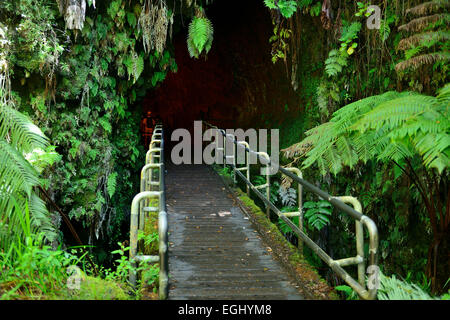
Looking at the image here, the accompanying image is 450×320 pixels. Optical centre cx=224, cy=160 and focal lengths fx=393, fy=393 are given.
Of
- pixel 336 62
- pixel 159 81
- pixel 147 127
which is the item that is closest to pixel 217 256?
pixel 336 62

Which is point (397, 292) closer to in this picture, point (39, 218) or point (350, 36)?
point (39, 218)

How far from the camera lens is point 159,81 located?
33.2 ft

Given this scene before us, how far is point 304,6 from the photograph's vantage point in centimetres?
805

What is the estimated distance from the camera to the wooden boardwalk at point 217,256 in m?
3.63

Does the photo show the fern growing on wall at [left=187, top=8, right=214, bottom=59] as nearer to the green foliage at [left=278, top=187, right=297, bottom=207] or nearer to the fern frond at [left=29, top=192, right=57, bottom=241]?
the green foliage at [left=278, top=187, right=297, bottom=207]

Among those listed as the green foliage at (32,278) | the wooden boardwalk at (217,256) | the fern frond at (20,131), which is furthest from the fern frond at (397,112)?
the fern frond at (20,131)

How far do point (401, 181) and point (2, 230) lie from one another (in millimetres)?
5201

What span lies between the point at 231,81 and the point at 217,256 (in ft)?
40.3

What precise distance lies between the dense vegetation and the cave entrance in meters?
1.78

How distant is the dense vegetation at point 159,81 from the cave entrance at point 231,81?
70.0 inches

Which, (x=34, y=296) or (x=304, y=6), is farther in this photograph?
(x=304, y=6)

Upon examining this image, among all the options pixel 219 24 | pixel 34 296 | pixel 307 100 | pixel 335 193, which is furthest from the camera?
pixel 219 24

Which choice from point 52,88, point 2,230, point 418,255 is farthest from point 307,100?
point 2,230
